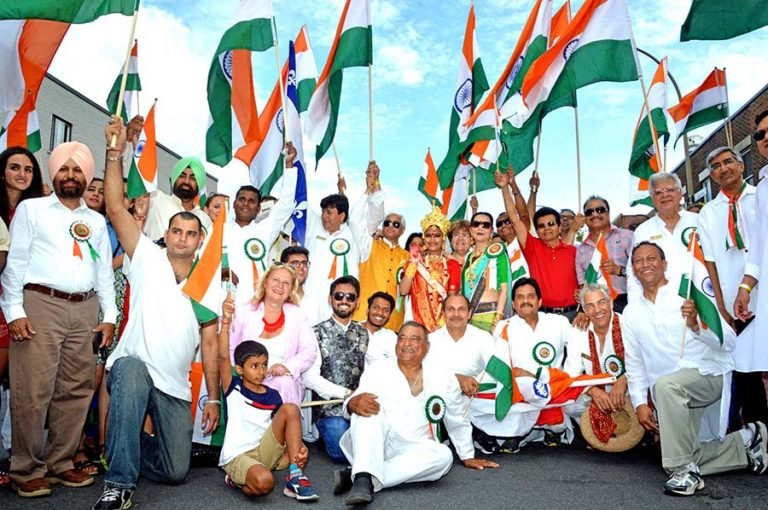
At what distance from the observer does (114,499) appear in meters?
3.68

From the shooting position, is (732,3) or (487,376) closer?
(732,3)

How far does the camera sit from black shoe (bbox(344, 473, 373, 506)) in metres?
3.85

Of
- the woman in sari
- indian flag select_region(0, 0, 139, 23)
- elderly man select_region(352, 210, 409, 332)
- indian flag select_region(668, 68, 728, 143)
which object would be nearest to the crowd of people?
the woman in sari

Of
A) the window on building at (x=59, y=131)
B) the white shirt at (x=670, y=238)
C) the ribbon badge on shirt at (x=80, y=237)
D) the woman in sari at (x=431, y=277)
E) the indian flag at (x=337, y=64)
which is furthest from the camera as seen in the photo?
the window on building at (x=59, y=131)

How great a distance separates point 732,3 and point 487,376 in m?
3.45

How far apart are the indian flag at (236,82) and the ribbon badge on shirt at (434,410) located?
420 cm

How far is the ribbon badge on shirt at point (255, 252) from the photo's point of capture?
6666mm

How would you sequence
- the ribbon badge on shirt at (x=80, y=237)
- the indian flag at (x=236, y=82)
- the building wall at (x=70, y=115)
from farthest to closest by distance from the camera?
the building wall at (x=70, y=115) → the indian flag at (x=236, y=82) → the ribbon badge on shirt at (x=80, y=237)

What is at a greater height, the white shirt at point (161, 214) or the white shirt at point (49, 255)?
the white shirt at point (161, 214)

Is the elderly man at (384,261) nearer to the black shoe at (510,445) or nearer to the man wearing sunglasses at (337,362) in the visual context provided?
the man wearing sunglasses at (337,362)

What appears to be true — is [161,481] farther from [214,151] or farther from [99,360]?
[214,151]

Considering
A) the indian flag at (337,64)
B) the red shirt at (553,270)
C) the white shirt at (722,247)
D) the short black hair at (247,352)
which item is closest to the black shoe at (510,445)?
the red shirt at (553,270)

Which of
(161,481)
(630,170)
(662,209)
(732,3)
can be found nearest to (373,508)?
(161,481)

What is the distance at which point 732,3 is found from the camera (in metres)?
4.66
